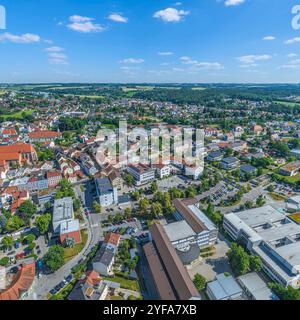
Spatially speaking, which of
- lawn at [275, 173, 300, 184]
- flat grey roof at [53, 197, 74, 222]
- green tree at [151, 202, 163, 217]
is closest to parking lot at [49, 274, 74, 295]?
flat grey roof at [53, 197, 74, 222]

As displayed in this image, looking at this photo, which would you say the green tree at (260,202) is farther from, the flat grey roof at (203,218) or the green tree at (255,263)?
the green tree at (255,263)

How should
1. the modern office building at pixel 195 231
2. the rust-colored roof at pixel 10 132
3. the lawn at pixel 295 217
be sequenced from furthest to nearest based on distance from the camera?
the rust-colored roof at pixel 10 132 < the lawn at pixel 295 217 < the modern office building at pixel 195 231

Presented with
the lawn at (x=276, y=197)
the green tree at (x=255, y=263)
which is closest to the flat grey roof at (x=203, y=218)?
the green tree at (x=255, y=263)

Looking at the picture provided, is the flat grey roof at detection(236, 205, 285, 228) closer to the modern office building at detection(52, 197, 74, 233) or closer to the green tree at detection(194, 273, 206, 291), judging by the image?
the green tree at detection(194, 273, 206, 291)

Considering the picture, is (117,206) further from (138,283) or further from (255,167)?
(255,167)

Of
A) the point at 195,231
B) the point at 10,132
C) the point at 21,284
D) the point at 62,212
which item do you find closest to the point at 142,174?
the point at 62,212
